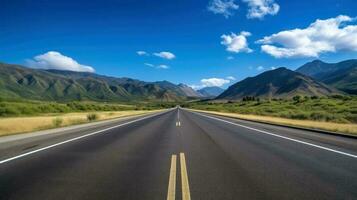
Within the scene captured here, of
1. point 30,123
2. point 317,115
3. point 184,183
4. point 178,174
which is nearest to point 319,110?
point 317,115

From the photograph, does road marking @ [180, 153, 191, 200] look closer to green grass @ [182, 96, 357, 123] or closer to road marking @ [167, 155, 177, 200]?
road marking @ [167, 155, 177, 200]

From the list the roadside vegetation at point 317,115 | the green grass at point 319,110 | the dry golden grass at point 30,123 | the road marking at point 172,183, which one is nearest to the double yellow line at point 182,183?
the road marking at point 172,183

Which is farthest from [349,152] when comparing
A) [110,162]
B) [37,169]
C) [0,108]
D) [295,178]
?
[0,108]

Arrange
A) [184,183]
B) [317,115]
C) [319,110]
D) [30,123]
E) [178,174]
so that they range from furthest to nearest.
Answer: [319,110] < [317,115] < [30,123] < [178,174] < [184,183]

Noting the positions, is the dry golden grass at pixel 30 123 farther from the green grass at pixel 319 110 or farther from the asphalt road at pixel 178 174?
the green grass at pixel 319 110

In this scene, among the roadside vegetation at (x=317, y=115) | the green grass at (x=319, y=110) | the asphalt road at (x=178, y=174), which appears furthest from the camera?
the green grass at (x=319, y=110)

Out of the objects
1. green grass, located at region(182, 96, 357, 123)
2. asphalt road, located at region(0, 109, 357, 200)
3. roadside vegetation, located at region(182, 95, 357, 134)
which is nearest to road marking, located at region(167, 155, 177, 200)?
asphalt road, located at region(0, 109, 357, 200)

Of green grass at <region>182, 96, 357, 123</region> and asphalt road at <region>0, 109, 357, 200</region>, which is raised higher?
green grass at <region>182, 96, 357, 123</region>

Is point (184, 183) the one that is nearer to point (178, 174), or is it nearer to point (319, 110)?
point (178, 174)

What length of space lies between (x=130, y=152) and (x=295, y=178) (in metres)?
5.71

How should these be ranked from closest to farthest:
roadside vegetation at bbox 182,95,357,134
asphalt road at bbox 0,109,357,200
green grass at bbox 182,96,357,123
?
asphalt road at bbox 0,109,357,200, roadside vegetation at bbox 182,95,357,134, green grass at bbox 182,96,357,123

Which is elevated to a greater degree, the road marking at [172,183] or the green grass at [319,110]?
the green grass at [319,110]

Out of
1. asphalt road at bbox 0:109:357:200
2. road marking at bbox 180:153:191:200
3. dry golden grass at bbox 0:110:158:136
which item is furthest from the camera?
dry golden grass at bbox 0:110:158:136

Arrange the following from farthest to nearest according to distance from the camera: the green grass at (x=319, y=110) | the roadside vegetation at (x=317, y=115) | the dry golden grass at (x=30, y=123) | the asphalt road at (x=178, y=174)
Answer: the green grass at (x=319, y=110) < the roadside vegetation at (x=317, y=115) < the dry golden grass at (x=30, y=123) < the asphalt road at (x=178, y=174)
